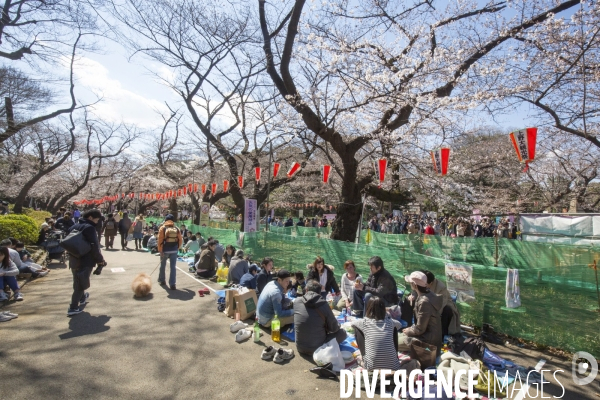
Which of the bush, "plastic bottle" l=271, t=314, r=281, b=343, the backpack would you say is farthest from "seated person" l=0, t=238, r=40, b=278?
the backpack

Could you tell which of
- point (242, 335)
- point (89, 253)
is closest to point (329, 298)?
point (242, 335)

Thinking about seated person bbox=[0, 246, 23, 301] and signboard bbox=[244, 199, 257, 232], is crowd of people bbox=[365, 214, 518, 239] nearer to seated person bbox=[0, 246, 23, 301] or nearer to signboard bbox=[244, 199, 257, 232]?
signboard bbox=[244, 199, 257, 232]

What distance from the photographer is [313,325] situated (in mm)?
4582

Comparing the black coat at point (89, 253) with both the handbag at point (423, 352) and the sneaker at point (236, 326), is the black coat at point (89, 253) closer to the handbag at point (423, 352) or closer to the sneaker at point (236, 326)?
the sneaker at point (236, 326)

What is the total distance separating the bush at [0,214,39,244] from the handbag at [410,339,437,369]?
11.3 meters

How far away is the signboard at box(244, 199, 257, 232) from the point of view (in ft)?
42.9

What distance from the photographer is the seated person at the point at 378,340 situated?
3.89 metres

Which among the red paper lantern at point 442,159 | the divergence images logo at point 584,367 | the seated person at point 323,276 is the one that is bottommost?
the divergence images logo at point 584,367

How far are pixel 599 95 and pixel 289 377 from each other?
11.2 meters

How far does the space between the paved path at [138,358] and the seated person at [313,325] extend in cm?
21

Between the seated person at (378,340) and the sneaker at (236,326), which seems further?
the sneaker at (236,326)

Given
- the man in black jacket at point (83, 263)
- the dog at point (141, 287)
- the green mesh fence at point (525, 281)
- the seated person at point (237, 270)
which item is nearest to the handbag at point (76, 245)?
the man in black jacket at point (83, 263)

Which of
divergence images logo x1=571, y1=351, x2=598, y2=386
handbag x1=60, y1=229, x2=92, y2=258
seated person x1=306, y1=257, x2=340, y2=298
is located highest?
handbag x1=60, y1=229, x2=92, y2=258

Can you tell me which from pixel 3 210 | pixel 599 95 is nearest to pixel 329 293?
pixel 599 95
